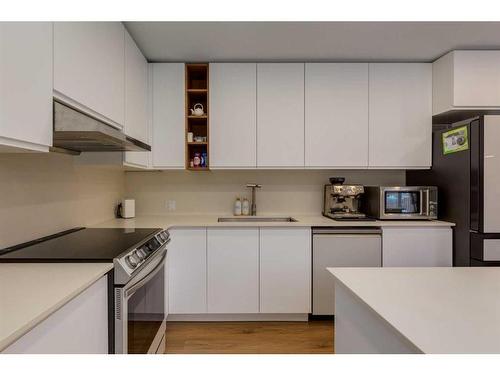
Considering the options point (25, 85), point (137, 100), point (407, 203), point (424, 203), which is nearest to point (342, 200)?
point (407, 203)

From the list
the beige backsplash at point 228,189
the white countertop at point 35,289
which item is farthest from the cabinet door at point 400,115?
the white countertop at point 35,289

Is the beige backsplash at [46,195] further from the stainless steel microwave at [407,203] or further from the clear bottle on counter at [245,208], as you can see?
the stainless steel microwave at [407,203]

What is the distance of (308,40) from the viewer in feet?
8.40

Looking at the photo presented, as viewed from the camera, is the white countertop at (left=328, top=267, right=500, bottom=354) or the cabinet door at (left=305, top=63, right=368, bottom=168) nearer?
the white countertop at (left=328, top=267, right=500, bottom=354)

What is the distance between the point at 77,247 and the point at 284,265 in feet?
5.32

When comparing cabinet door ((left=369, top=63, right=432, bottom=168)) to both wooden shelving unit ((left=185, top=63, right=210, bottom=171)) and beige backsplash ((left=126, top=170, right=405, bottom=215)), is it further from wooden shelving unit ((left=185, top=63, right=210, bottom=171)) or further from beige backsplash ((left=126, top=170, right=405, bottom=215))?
wooden shelving unit ((left=185, top=63, right=210, bottom=171))

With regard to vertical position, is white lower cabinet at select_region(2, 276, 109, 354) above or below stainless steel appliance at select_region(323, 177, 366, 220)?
below

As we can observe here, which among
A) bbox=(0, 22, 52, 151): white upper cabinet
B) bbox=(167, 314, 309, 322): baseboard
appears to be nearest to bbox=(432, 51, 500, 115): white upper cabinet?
bbox=(167, 314, 309, 322): baseboard

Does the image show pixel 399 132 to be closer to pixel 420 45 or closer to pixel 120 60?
pixel 420 45

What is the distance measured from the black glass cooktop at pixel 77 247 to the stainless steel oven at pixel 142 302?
0.31 ft

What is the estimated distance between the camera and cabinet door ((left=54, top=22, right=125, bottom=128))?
1465mm

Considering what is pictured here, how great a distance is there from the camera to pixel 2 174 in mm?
1618

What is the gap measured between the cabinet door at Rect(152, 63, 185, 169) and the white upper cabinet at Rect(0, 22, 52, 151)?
1614 millimetres

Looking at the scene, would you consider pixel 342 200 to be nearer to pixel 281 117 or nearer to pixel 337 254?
pixel 337 254
